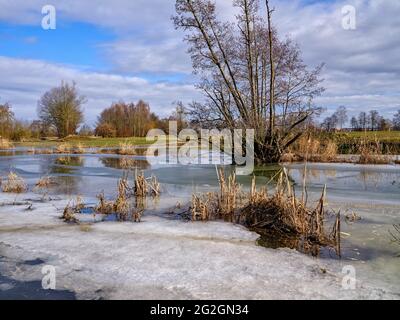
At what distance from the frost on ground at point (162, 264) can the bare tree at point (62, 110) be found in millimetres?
43508

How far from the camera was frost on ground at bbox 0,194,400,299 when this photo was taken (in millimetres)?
3748

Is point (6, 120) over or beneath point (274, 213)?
over

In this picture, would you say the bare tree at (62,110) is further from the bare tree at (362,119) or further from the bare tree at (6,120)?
the bare tree at (362,119)

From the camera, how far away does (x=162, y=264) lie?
4.55 meters

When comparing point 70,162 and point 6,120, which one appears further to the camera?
point 6,120

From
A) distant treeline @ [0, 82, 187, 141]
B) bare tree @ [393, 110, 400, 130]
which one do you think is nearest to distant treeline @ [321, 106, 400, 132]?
bare tree @ [393, 110, 400, 130]

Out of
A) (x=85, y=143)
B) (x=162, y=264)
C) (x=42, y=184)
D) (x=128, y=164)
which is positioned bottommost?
(x=162, y=264)

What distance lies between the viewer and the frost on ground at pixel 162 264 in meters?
3.75

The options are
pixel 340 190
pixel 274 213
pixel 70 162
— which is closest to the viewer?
pixel 274 213

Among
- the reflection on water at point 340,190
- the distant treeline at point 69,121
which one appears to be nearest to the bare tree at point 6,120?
the distant treeline at point 69,121

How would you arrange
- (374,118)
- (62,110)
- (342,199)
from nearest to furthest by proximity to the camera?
1. (342,199)
2. (62,110)
3. (374,118)

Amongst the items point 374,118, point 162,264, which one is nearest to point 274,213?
point 162,264

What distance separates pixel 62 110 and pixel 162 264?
46.6 metres

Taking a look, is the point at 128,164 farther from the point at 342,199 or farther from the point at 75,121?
the point at 75,121
